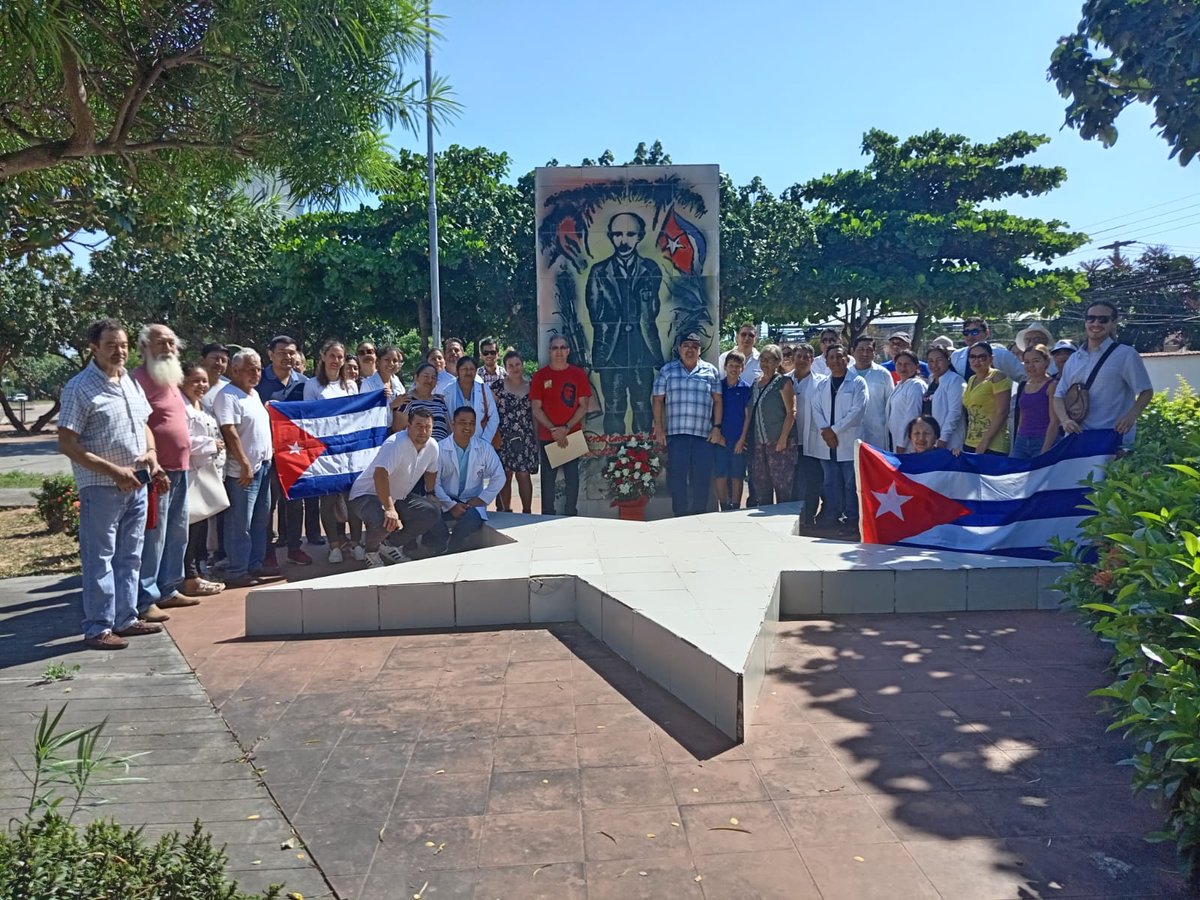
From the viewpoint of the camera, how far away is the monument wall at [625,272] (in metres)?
10.1

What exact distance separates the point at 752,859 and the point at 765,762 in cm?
76

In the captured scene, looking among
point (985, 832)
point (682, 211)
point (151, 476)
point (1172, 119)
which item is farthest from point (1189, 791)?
point (682, 211)

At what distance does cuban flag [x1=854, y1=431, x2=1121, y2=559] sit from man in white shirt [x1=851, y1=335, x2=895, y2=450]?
4.71ft

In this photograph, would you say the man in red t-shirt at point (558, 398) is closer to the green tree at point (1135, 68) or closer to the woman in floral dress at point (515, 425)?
the woman in floral dress at point (515, 425)

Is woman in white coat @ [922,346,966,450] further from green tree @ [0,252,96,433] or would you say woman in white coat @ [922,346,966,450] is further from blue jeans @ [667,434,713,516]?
green tree @ [0,252,96,433]

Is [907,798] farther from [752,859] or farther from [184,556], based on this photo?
[184,556]

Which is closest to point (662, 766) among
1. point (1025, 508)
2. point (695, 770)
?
point (695, 770)

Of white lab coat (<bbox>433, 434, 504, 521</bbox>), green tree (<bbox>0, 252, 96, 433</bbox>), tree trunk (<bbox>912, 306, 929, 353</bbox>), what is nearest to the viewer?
white lab coat (<bbox>433, 434, 504, 521</bbox>)

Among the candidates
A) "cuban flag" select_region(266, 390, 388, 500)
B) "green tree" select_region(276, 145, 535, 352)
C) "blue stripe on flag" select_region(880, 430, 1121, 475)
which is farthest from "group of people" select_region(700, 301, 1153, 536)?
"green tree" select_region(276, 145, 535, 352)

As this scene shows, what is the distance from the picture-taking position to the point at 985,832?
3.18 metres

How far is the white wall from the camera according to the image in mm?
22922

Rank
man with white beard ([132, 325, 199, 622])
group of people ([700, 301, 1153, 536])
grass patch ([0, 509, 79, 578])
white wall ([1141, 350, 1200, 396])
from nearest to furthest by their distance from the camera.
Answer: man with white beard ([132, 325, 199, 622])
group of people ([700, 301, 1153, 536])
grass patch ([0, 509, 79, 578])
white wall ([1141, 350, 1200, 396])

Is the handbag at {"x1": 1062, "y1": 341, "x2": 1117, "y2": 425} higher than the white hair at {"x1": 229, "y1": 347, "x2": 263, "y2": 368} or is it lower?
lower

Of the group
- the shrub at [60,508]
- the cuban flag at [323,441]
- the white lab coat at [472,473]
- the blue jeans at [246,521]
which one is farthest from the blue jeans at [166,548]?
the shrub at [60,508]
